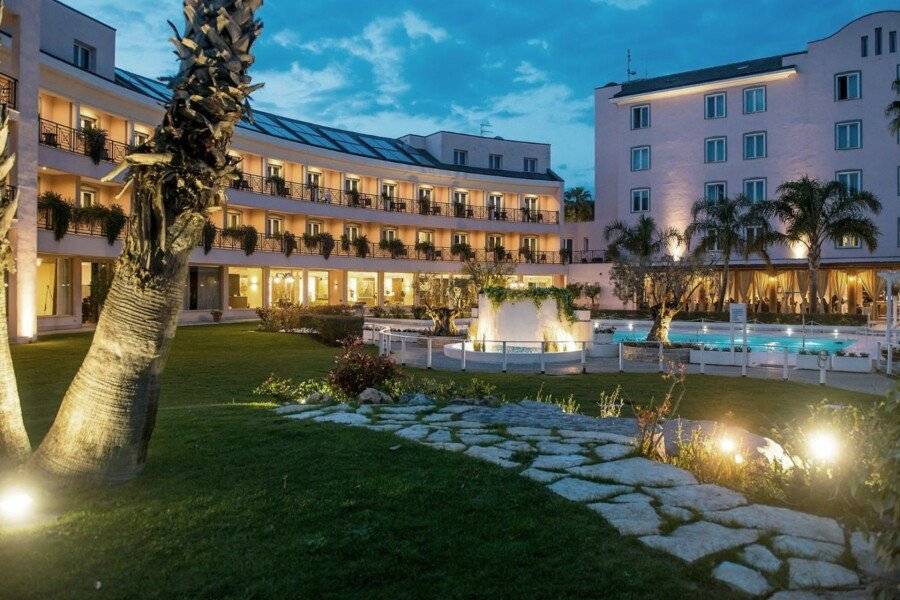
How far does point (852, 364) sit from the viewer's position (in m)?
16.9

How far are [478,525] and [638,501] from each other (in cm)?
134

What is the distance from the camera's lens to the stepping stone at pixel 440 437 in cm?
702

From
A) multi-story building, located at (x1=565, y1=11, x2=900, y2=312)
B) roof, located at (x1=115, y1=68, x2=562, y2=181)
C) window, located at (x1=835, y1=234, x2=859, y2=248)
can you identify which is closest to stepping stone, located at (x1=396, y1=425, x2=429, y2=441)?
roof, located at (x1=115, y1=68, x2=562, y2=181)

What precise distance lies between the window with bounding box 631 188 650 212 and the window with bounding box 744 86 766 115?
26.3ft

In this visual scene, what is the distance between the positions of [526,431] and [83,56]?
31.1 metres

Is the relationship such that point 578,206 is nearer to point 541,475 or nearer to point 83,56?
point 83,56

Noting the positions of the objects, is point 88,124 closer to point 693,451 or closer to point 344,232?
point 344,232

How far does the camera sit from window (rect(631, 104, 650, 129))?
48000 mm

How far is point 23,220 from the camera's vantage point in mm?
21688

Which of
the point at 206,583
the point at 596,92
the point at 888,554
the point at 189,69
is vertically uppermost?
the point at 596,92

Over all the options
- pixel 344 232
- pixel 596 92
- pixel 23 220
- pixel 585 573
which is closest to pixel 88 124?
pixel 23 220

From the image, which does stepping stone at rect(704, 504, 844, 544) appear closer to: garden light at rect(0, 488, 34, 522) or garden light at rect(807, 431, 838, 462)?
garden light at rect(807, 431, 838, 462)

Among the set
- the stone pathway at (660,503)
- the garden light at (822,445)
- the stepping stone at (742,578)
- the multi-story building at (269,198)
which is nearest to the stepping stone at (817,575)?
the stone pathway at (660,503)

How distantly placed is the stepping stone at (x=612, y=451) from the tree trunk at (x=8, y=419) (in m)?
4.99
